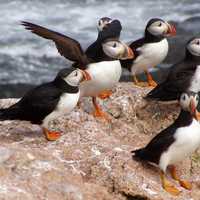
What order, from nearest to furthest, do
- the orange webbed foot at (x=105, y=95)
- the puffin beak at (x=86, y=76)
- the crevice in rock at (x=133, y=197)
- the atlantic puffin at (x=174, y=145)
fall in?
the crevice in rock at (x=133, y=197) → the atlantic puffin at (x=174, y=145) → the puffin beak at (x=86, y=76) → the orange webbed foot at (x=105, y=95)

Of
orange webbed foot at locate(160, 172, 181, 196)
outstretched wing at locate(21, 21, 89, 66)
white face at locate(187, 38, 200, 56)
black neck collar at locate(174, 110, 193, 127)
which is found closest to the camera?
orange webbed foot at locate(160, 172, 181, 196)

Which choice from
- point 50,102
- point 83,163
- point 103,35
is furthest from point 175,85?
point 83,163

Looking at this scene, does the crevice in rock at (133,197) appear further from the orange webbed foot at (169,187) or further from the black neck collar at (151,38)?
the black neck collar at (151,38)

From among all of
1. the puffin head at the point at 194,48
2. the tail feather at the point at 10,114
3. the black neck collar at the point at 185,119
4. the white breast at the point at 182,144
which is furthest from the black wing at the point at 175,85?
the tail feather at the point at 10,114

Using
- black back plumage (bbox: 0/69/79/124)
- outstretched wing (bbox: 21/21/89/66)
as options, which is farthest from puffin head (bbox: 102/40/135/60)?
black back plumage (bbox: 0/69/79/124)

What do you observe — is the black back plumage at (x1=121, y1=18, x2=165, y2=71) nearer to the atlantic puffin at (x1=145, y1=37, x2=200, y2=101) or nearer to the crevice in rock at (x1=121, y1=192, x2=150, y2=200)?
the atlantic puffin at (x1=145, y1=37, x2=200, y2=101)

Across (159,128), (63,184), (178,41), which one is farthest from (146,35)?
(178,41)

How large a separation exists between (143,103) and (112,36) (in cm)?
95

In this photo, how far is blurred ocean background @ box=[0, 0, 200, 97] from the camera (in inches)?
623

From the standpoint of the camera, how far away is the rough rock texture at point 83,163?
650cm

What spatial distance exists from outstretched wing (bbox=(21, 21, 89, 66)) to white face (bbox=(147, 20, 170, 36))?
1318 millimetres

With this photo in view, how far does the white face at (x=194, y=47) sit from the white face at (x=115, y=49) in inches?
35.0

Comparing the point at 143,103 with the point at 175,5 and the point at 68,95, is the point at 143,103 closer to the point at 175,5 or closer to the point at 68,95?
the point at 68,95

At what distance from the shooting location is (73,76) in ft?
Answer: 26.1
